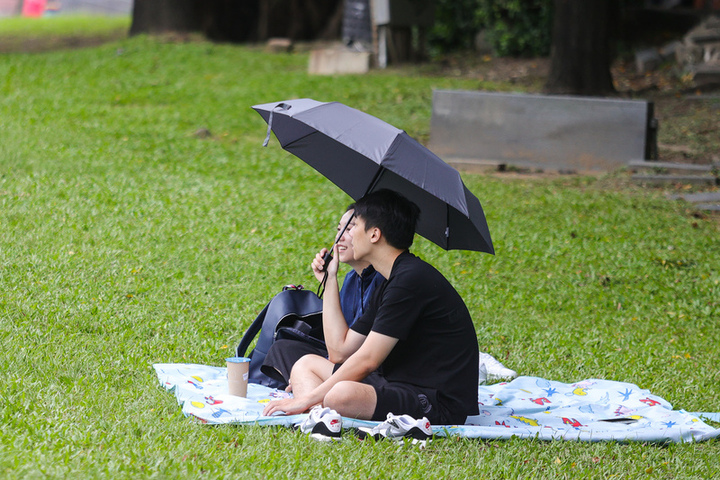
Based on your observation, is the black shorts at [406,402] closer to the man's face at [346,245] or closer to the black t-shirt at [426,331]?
the black t-shirt at [426,331]

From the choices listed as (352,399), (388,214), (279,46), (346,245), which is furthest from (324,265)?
(279,46)

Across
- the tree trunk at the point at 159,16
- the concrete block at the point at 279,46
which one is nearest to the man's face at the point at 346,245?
the concrete block at the point at 279,46

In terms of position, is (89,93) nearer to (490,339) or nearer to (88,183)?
(88,183)

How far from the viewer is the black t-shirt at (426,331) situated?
3.77 metres

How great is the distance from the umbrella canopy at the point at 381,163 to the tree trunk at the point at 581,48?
11269mm

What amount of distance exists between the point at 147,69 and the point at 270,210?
9144mm

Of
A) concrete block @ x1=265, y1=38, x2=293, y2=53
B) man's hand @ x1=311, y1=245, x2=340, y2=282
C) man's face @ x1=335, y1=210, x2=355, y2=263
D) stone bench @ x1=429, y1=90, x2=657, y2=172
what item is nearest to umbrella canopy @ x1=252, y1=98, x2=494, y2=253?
man's face @ x1=335, y1=210, x2=355, y2=263

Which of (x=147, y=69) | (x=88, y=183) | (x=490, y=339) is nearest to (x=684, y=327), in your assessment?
(x=490, y=339)

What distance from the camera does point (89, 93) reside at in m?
14.6

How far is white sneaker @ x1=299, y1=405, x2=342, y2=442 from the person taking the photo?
12.0 ft

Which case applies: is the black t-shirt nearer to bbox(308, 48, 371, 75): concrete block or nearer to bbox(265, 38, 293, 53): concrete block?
bbox(308, 48, 371, 75): concrete block

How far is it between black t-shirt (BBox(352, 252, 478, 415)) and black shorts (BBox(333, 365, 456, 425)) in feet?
0.13

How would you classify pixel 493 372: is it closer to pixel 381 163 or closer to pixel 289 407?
pixel 289 407

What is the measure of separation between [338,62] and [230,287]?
39.2 ft
